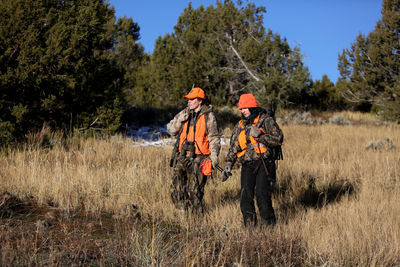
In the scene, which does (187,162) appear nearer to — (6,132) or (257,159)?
(257,159)

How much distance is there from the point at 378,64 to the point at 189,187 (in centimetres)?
1958

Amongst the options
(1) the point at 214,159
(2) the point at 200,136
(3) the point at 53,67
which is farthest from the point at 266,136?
(3) the point at 53,67

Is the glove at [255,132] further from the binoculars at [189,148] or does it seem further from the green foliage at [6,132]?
the green foliage at [6,132]

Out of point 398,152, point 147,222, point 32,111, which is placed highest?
point 32,111

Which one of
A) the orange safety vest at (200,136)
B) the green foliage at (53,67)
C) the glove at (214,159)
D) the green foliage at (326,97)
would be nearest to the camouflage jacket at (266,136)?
the glove at (214,159)

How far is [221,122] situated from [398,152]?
720 cm

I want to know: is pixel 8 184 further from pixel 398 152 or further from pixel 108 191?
pixel 398 152

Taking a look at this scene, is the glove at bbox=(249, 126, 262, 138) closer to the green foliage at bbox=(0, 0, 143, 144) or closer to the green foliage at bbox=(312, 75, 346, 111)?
the green foliage at bbox=(0, 0, 143, 144)

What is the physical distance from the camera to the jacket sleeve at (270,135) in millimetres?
4938

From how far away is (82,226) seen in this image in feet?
16.6

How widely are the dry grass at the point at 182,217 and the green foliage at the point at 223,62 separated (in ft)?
27.0

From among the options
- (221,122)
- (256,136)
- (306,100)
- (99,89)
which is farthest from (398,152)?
(306,100)

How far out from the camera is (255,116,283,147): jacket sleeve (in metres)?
4.94

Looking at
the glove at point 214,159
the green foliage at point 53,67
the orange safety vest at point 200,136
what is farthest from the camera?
the green foliage at point 53,67
